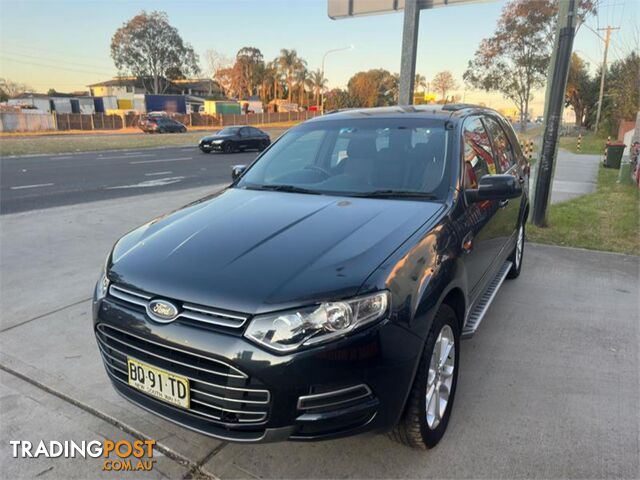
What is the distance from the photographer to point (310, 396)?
2.02 m

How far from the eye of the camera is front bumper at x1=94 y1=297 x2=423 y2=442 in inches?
77.9

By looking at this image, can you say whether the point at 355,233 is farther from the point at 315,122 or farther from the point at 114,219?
the point at 114,219

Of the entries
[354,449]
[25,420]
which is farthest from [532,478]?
[25,420]

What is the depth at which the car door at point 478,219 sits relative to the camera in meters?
3.05

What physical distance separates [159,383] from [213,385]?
1.08 feet

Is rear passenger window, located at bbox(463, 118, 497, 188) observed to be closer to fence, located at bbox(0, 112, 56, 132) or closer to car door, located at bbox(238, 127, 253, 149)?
car door, located at bbox(238, 127, 253, 149)

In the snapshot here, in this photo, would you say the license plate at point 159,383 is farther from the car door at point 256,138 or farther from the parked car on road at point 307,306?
the car door at point 256,138

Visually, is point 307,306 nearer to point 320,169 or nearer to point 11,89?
point 320,169

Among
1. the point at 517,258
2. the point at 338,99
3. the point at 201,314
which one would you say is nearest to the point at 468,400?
the point at 201,314

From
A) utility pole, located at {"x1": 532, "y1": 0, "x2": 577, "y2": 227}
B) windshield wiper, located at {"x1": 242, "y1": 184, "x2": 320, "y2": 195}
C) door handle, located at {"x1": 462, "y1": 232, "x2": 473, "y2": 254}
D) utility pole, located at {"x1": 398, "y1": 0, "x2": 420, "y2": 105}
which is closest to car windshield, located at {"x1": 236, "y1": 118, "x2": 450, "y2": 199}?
windshield wiper, located at {"x1": 242, "y1": 184, "x2": 320, "y2": 195}

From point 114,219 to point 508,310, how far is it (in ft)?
19.3

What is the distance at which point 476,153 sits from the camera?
141 inches

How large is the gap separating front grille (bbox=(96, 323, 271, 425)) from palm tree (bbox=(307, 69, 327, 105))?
83.8 m

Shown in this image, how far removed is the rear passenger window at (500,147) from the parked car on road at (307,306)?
1078 millimetres
